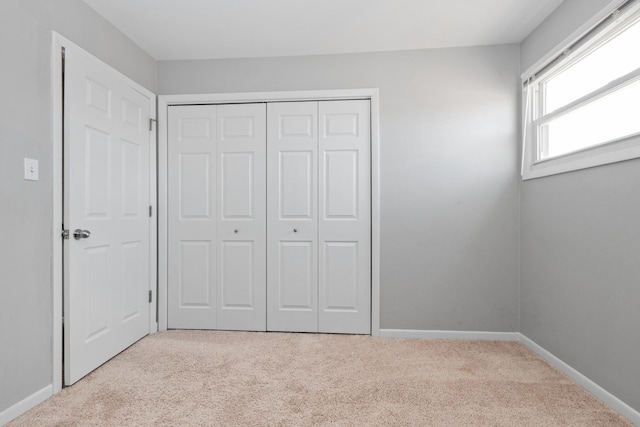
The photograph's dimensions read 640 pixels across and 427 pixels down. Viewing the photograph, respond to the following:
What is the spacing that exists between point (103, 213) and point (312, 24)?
1992mm

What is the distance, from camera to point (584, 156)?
84.2 inches

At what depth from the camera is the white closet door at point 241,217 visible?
10.2 feet

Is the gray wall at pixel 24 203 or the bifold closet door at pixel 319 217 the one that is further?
the bifold closet door at pixel 319 217

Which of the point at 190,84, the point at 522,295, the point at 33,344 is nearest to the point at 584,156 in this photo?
the point at 522,295

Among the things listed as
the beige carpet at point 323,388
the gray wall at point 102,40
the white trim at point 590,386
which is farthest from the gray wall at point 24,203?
the white trim at point 590,386

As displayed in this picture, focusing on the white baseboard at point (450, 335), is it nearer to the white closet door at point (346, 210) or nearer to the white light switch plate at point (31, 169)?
the white closet door at point (346, 210)

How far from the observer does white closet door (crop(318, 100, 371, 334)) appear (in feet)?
10.0

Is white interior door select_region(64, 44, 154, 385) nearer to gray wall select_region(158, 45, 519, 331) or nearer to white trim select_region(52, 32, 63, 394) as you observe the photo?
white trim select_region(52, 32, 63, 394)

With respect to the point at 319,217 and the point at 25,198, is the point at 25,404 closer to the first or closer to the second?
the point at 25,198

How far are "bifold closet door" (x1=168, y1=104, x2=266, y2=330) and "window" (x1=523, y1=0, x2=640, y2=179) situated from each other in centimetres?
221

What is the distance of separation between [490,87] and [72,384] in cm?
366

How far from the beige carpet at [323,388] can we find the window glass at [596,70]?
1.83m

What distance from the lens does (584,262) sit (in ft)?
6.97

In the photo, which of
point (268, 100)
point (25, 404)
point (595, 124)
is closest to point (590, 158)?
point (595, 124)
